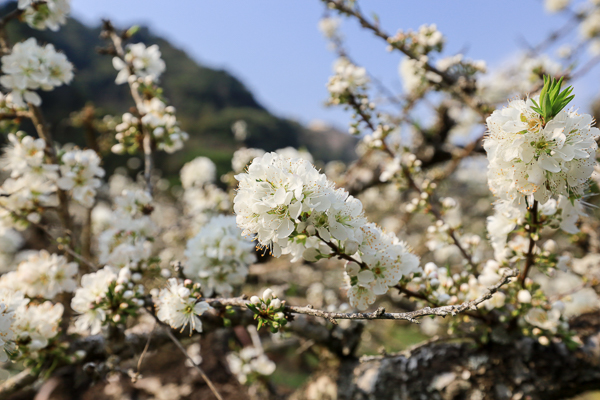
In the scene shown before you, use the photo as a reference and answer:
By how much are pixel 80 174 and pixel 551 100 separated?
215 centimetres

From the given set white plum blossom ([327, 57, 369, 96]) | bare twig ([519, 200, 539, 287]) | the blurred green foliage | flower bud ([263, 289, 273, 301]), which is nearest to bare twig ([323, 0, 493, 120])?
white plum blossom ([327, 57, 369, 96])

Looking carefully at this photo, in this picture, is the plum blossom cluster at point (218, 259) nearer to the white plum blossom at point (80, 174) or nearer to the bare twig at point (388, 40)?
the white plum blossom at point (80, 174)

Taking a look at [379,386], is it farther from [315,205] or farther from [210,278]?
[315,205]

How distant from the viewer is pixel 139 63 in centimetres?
215

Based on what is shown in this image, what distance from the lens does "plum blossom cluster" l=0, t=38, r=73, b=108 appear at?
1.66 metres

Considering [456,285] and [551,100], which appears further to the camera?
[456,285]

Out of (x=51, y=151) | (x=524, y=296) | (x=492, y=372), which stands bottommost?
(x=492, y=372)

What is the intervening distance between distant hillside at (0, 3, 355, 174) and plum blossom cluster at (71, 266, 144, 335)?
18.2 m

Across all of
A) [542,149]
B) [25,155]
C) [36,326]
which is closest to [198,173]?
[25,155]

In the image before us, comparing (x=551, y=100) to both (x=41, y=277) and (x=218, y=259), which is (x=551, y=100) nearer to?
(x=218, y=259)

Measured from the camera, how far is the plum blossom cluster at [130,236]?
5.24 feet

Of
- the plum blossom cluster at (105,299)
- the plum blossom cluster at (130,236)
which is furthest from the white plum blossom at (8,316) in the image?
the plum blossom cluster at (130,236)

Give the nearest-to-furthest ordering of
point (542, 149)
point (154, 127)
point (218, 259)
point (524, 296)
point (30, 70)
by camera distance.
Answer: point (542, 149) → point (524, 296) → point (218, 259) → point (30, 70) → point (154, 127)

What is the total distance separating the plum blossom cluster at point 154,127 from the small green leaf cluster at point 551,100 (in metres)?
1.81
